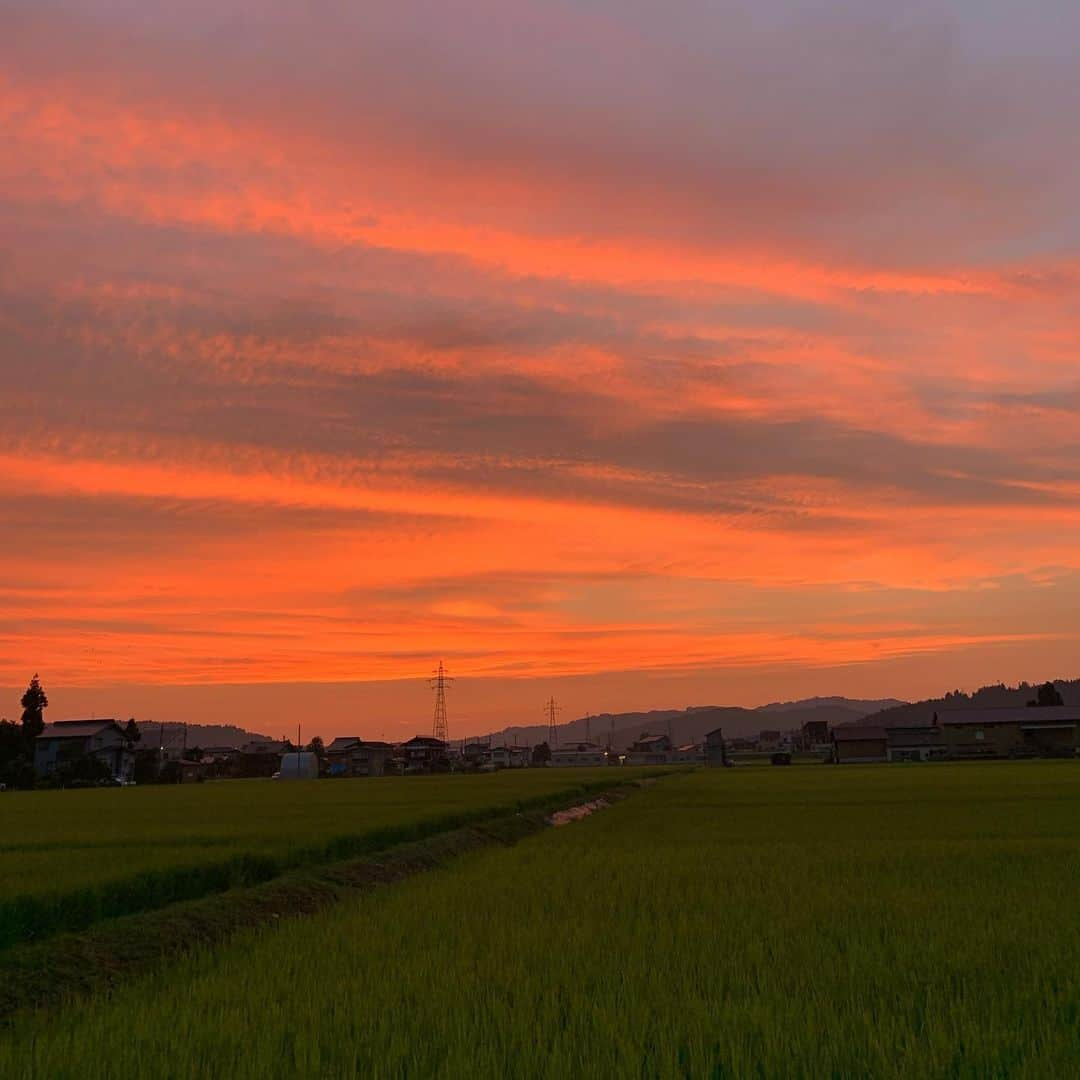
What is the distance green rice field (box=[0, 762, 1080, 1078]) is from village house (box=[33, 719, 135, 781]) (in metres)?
78.7

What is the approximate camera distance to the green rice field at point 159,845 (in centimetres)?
1252

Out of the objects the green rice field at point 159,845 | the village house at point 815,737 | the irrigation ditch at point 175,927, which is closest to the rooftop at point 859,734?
the village house at point 815,737

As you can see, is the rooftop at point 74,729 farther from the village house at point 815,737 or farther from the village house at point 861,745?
the village house at point 815,737

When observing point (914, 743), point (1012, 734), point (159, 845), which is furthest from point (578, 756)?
point (159, 845)

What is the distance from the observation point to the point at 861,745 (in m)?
122

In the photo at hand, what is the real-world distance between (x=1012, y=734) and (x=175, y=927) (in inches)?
4298

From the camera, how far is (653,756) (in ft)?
593

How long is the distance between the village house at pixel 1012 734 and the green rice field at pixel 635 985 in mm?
100680

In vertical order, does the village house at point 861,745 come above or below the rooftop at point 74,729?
below

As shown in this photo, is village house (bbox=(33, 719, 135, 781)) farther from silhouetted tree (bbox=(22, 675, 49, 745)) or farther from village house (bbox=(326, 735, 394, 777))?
village house (bbox=(326, 735, 394, 777))

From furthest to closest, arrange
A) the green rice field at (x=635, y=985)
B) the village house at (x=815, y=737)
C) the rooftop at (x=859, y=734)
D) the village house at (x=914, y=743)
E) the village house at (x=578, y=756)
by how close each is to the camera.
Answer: the village house at (x=815, y=737) → the village house at (x=578, y=756) → the rooftop at (x=859, y=734) → the village house at (x=914, y=743) → the green rice field at (x=635, y=985)

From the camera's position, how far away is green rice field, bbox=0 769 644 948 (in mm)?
12516

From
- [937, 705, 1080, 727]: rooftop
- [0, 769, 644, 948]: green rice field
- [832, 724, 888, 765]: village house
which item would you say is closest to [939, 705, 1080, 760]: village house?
[937, 705, 1080, 727]: rooftop

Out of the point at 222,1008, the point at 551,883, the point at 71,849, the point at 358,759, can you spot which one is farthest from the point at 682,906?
the point at 358,759
